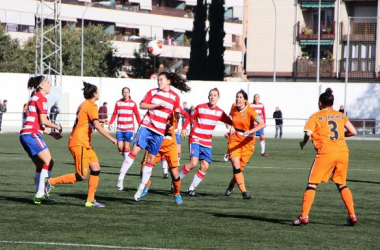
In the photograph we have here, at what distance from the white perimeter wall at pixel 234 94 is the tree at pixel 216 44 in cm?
1768

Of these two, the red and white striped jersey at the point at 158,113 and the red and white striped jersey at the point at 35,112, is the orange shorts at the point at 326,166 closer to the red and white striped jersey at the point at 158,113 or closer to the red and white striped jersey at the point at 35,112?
the red and white striped jersey at the point at 158,113

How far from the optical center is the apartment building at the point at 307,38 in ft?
186

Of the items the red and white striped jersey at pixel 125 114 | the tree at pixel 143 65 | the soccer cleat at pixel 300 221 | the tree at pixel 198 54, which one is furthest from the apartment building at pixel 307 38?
the soccer cleat at pixel 300 221

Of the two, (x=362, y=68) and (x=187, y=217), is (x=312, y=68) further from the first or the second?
(x=187, y=217)

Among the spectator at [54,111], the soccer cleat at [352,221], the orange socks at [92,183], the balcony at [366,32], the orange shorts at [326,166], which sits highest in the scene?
the balcony at [366,32]

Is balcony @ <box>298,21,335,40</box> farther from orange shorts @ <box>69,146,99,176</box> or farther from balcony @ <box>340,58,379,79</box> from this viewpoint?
orange shorts @ <box>69,146,99,176</box>

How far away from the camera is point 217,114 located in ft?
47.8

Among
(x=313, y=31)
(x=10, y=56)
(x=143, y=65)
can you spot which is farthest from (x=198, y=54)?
(x=10, y=56)

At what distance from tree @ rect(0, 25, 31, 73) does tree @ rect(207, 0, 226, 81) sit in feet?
54.2

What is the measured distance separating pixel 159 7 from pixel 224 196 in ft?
246

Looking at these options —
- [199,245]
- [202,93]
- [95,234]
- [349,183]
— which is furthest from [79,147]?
[202,93]

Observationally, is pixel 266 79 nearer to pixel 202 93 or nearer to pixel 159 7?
pixel 202 93

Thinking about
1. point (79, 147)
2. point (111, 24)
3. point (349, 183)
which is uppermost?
point (111, 24)

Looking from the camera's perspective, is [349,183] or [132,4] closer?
[349,183]
